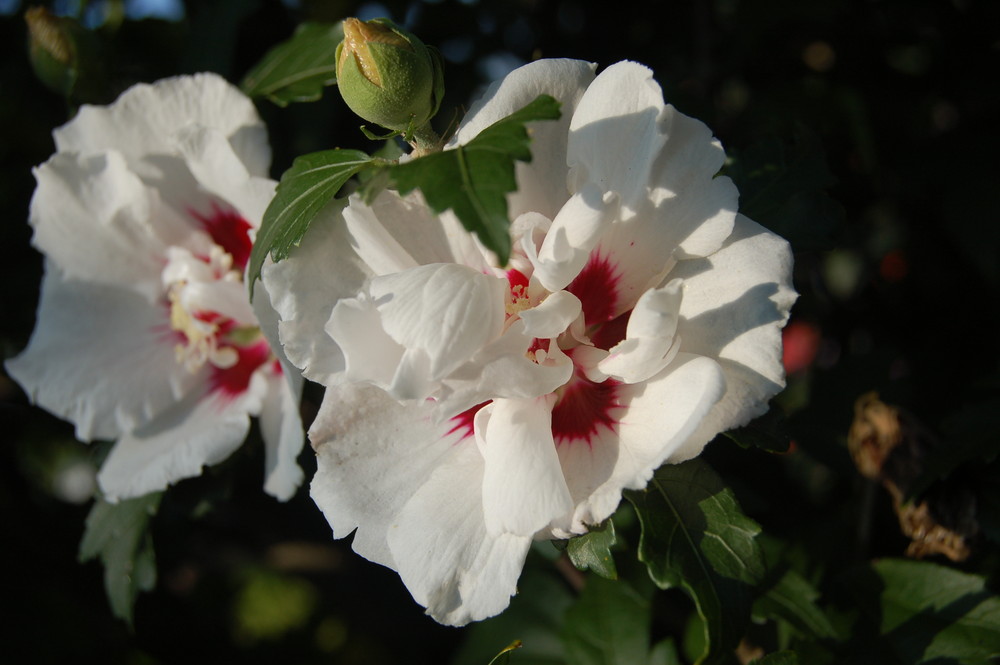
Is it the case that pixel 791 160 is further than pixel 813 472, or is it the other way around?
pixel 813 472

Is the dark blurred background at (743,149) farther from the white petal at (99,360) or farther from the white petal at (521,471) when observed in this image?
the white petal at (521,471)

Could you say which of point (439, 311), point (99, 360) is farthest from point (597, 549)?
point (99, 360)

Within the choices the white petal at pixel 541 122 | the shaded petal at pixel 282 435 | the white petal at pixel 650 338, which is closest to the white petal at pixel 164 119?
the shaded petal at pixel 282 435

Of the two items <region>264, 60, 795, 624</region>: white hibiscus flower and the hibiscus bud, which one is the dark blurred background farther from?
the hibiscus bud

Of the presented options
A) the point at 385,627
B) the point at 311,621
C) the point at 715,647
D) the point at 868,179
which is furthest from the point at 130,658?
the point at 868,179

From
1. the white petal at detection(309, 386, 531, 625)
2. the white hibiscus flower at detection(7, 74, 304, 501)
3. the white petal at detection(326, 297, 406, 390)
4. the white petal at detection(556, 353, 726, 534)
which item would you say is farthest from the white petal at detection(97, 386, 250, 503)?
the white petal at detection(556, 353, 726, 534)

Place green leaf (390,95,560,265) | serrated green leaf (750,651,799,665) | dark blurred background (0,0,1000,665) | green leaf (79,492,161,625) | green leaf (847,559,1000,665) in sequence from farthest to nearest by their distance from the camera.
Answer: dark blurred background (0,0,1000,665) < green leaf (79,492,161,625) < green leaf (847,559,1000,665) < serrated green leaf (750,651,799,665) < green leaf (390,95,560,265)

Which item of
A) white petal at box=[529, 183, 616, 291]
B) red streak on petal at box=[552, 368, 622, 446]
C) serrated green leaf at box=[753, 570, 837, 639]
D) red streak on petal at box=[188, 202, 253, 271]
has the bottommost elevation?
serrated green leaf at box=[753, 570, 837, 639]

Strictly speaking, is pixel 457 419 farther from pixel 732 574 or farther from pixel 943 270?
pixel 943 270
